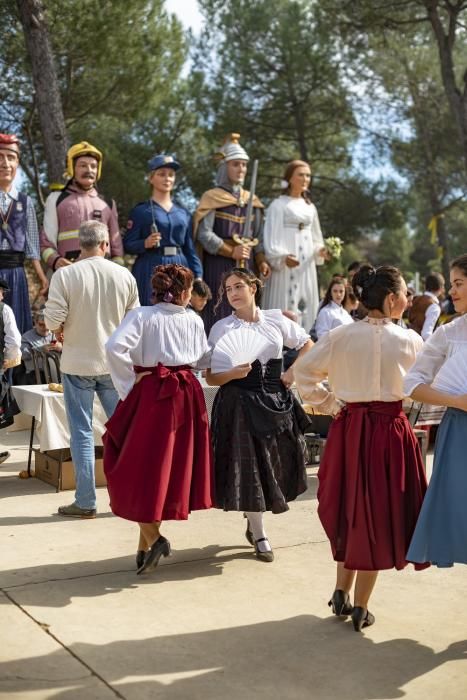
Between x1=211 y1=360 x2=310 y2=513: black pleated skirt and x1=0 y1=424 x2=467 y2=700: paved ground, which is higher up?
x1=211 y1=360 x2=310 y2=513: black pleated skirt

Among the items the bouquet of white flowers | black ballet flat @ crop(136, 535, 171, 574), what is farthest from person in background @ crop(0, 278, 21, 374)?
the bouquet of white flowers

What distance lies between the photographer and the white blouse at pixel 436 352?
371cm

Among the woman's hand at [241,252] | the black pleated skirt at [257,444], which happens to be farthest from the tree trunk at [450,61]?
the black pleated skirt at [257,444]

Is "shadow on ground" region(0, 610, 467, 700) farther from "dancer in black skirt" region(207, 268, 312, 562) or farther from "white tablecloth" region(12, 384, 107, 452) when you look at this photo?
"white tablecloth" region(12, 384, 107, 452)

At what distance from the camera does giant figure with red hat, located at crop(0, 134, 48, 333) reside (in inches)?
298

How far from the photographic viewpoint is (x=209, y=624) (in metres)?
3.85

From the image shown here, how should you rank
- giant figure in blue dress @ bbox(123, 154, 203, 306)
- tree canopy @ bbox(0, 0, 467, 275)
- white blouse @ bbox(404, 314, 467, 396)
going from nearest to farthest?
white blouse @ bbox(404, 314, 467, 396)
giant figure in blue dress @ bbox(123, 154, 203, 306)
tree canopy @ bbox(0, 0, 467, 275)

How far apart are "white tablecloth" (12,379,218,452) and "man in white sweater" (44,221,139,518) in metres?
0.61

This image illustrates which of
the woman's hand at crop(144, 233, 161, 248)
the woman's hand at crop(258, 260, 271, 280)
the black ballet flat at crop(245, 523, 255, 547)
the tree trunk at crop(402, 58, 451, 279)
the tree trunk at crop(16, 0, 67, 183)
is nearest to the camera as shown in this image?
the black ballet flat at crop(245, 523, 255, 547)

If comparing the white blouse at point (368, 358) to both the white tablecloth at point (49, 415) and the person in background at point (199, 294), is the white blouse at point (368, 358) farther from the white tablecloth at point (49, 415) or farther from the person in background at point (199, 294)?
the person in background at point (199, 294)

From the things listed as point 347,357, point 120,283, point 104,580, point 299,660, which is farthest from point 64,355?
point 299,660

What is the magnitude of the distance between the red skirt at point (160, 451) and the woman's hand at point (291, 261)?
4156 millimetres

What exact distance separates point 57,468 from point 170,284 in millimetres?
2206

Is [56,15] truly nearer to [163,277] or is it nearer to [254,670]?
[163,277]
